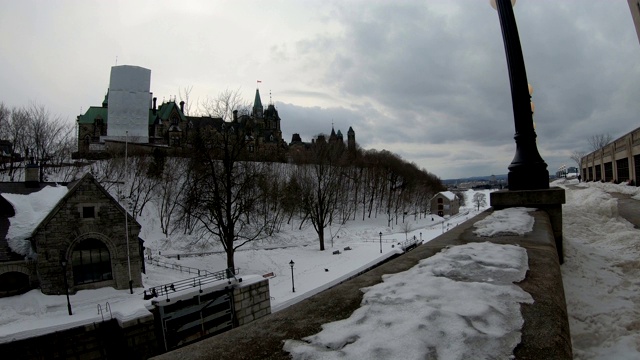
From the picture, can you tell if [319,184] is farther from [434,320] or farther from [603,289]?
[434,320]

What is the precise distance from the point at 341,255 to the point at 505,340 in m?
30.5

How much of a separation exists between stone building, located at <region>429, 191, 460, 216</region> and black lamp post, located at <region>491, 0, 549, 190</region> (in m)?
77.0

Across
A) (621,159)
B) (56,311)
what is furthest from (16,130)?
(621,159)

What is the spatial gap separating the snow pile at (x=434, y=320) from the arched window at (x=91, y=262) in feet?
61.2

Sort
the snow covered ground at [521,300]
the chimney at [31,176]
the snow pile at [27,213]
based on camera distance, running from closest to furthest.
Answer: the snow covered ground at [521,300]
the snow pile at [27,213]
the chimney at [31,176]

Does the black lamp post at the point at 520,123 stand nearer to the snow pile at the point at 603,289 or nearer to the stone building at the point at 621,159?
the snow pile at the point at 603,289

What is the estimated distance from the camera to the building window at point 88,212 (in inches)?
667

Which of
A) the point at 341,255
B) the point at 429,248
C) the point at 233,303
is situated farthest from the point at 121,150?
the point at 429,248

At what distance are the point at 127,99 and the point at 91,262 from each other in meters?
44.4

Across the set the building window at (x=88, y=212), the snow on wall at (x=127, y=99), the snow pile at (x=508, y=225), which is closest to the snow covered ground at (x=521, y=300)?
the snow pile at (x=508, y=225)

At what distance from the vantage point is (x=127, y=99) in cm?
5347

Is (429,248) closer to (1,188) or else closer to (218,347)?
(218,347)

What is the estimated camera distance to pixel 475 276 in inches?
108

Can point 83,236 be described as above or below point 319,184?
below
